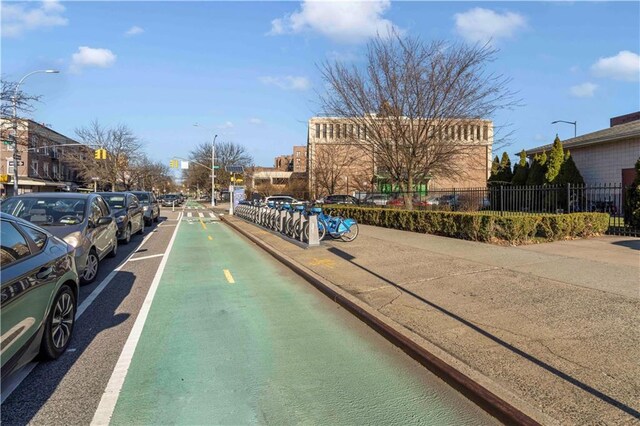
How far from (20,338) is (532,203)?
1483 cm

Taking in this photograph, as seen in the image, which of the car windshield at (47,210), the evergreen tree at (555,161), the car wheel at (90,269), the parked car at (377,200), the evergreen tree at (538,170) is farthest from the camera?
the evergreen tree at (538,170)

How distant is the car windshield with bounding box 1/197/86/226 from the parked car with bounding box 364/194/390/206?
16.5 m

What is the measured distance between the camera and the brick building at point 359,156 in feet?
70.5

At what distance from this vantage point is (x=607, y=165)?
2475 centimetres

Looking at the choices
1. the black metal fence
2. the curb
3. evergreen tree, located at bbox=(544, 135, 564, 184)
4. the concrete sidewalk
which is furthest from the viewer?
evergreen tree, located at bbox=(544, 135, 564, 184)

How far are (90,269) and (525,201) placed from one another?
44.9ft

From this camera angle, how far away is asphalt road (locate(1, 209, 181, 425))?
3.55 meters

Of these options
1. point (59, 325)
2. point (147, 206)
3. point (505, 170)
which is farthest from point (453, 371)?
point (505, 170)

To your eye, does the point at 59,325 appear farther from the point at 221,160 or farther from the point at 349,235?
the point at 221,160

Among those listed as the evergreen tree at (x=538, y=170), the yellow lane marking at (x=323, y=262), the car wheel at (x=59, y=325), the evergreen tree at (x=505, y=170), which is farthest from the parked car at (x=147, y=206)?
the evergreen tree at (x=505, y=170)

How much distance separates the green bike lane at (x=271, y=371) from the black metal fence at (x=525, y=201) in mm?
9863

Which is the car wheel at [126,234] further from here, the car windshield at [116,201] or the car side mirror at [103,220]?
the car side mirror at [103,220]

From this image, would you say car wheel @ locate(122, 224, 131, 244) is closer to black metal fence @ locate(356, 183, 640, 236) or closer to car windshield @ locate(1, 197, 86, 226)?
car windshield @ locate(1, 197, 86, 226)

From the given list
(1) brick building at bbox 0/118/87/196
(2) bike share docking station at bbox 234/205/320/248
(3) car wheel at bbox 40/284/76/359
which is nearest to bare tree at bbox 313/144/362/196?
(2) bike share docking station at bbox 234/205/320/248
